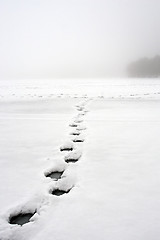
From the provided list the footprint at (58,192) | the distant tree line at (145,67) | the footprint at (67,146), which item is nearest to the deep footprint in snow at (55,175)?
the footprint at (58,192)

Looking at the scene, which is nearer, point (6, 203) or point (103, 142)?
point (6, 203)

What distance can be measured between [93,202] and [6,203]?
66cm

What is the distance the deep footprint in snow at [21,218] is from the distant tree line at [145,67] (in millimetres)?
83322

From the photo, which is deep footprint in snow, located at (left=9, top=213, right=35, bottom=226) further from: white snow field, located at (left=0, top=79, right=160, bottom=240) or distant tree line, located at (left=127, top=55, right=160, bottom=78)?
distant tree line, located at (left=127, top=55, right=160, bottom=78)

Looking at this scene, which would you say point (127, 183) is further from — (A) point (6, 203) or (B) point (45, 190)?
(A) point (6, 203)

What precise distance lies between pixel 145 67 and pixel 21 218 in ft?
290

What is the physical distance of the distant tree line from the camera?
81.9 metres

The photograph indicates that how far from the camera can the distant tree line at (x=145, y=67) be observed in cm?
8194

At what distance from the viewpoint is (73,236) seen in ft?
4.46

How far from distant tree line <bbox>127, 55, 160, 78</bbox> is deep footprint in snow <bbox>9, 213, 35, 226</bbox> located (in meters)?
83.3

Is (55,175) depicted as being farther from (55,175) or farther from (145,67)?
(145,67)

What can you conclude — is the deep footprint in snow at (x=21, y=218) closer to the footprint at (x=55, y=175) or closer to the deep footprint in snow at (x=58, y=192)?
the deep footprint in snow at (x=58, y=192)

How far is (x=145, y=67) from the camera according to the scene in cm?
8419

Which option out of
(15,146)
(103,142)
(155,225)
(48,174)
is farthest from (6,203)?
(103,142)
